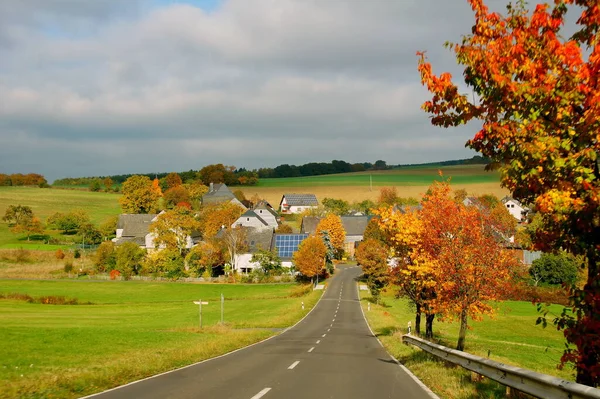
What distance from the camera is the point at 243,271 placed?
9425 centimetres

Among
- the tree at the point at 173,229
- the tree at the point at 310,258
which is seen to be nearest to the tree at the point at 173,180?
the tree at the point at 173,229

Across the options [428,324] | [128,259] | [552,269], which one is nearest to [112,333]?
[428,324]

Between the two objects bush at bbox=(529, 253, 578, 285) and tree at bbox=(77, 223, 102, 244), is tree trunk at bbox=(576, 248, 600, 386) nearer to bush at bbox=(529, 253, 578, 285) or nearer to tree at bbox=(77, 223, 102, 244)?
bush at bbox=(529, 253, 578, 285)

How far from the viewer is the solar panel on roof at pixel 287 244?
95750 millimetres

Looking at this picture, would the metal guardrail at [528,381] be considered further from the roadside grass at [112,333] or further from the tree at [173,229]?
the tree at [173,229]

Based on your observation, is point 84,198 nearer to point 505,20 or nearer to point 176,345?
point 176,345

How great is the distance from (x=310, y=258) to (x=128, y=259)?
32.8m

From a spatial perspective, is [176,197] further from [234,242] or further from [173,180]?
[234,242]

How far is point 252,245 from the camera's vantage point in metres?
97.1

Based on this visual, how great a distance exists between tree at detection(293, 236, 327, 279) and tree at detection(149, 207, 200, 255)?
22907 millimetres

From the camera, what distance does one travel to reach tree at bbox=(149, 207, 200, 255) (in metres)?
92.2

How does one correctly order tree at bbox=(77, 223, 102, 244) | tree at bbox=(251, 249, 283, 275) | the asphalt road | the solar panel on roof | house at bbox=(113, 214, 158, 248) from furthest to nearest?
house at bbox=(113, 214, 158, 248), tree at bbox=(77, 223, 102, 244), the solar panel on roof, tree at bbox=(251, 249, 283, 275), the asphalt road

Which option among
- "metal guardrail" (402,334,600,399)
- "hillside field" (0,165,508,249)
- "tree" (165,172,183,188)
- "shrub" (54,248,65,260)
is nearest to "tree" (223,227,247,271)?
"shrub" (54,248,65,260)

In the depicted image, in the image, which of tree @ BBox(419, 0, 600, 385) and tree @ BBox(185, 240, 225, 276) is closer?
tree @ BBox(419, 0, 600, 385)
